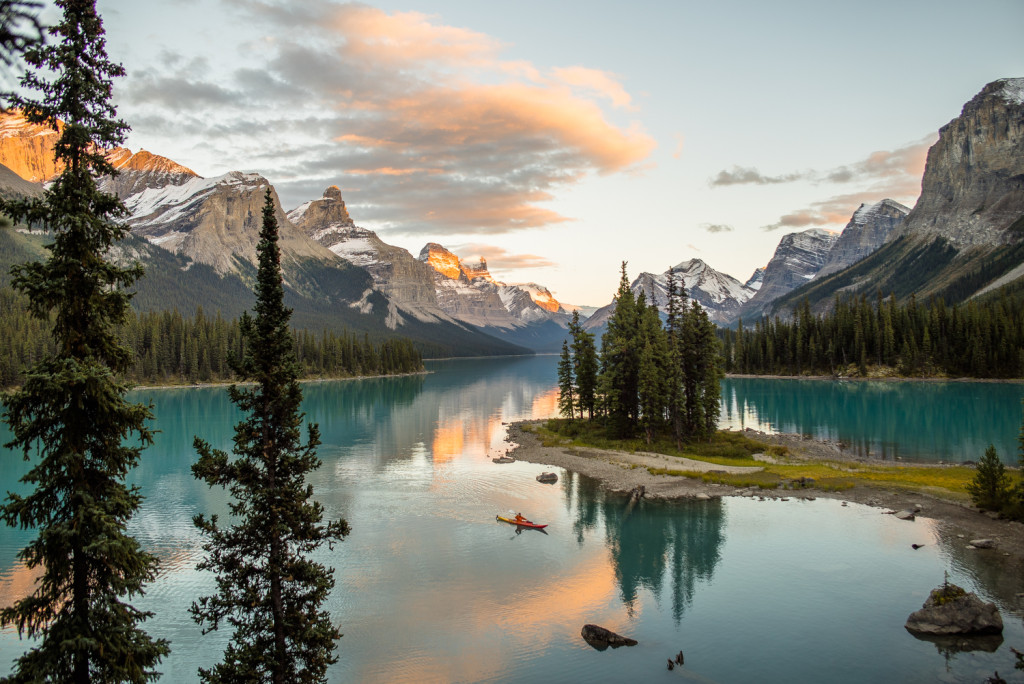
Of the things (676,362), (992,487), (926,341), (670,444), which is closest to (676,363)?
(676,362)

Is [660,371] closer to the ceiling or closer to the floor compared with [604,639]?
closer to the ceiling

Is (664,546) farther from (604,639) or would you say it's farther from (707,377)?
(707,377)

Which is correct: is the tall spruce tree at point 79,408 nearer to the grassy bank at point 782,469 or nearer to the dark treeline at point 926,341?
the grassy bank at point 782,469

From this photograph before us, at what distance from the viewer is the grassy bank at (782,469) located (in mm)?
61375

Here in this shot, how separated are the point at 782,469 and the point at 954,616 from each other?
36359 millimetres

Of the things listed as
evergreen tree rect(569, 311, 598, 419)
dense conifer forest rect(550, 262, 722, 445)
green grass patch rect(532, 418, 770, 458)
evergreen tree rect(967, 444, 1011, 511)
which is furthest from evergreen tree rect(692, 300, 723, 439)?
evergreen tree rect(967, 444, 1011, 511)

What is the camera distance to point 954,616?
3309cm

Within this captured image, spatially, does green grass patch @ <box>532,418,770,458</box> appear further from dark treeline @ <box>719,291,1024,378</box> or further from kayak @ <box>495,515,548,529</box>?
dark treeline @ <box>719,291,1024,378</box>

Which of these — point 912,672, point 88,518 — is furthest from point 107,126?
point 912,672

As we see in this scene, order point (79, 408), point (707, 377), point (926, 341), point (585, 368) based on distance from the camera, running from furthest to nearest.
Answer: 1. point (926, 341)
2. point (585, 368)
3. point (707, 377)
4. point (79, 408)

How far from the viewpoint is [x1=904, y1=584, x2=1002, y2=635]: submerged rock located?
3231 cm

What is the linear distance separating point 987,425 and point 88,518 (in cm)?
12045

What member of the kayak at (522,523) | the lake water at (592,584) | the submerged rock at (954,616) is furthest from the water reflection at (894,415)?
the kayak at (522,523)

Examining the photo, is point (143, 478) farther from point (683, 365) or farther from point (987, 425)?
point (987, 425)
